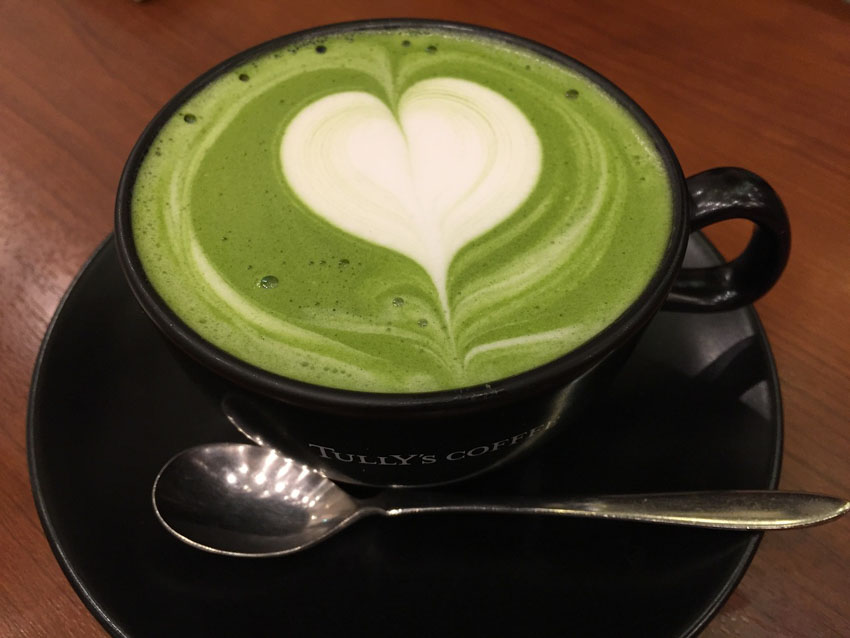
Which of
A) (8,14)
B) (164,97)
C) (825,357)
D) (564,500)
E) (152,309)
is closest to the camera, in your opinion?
(152,309)

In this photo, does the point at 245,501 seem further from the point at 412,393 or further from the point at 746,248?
the point at 746,248

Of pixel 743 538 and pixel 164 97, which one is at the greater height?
pixel 164 97

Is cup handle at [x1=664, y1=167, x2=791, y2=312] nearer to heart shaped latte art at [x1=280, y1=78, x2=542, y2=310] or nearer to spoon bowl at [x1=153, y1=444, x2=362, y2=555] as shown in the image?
heart shaped latte art at [x1=280, y1=78, x2=542, y2=310]

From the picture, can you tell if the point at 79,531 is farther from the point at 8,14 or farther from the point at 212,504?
the point at 8,14

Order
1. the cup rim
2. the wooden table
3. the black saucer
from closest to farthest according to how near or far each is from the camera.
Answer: the cup rim, the black saucer, the wooden table

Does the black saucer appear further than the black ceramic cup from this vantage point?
Yes

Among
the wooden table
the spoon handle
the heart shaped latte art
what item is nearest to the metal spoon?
the spoon handle

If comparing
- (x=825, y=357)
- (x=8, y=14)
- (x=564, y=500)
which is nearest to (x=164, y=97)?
(x=8, y=14)

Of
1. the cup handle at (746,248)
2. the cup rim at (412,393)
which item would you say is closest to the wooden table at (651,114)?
the cup handle at (746,248)
